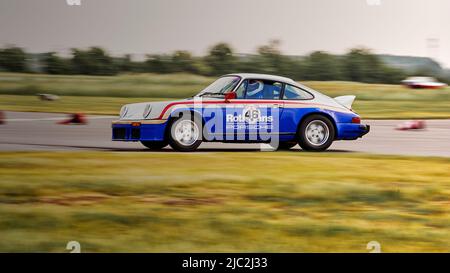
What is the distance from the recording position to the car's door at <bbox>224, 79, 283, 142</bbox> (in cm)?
976

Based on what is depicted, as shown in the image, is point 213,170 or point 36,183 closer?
point 36,183

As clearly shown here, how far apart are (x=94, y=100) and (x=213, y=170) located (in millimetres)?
1787

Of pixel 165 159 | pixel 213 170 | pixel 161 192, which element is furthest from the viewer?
pixel 165 159

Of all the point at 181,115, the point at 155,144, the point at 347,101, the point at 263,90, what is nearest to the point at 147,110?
the point at 181,115

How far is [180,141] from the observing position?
32.5 feet

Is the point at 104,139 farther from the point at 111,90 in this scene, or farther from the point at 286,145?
the point at 286,145

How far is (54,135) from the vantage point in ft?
34.4

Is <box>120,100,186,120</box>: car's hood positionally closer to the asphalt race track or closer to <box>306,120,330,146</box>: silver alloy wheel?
the asphalt race track

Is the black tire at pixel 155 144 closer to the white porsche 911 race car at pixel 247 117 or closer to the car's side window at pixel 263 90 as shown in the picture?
the white porsche 911 race car at pixel 247 117
